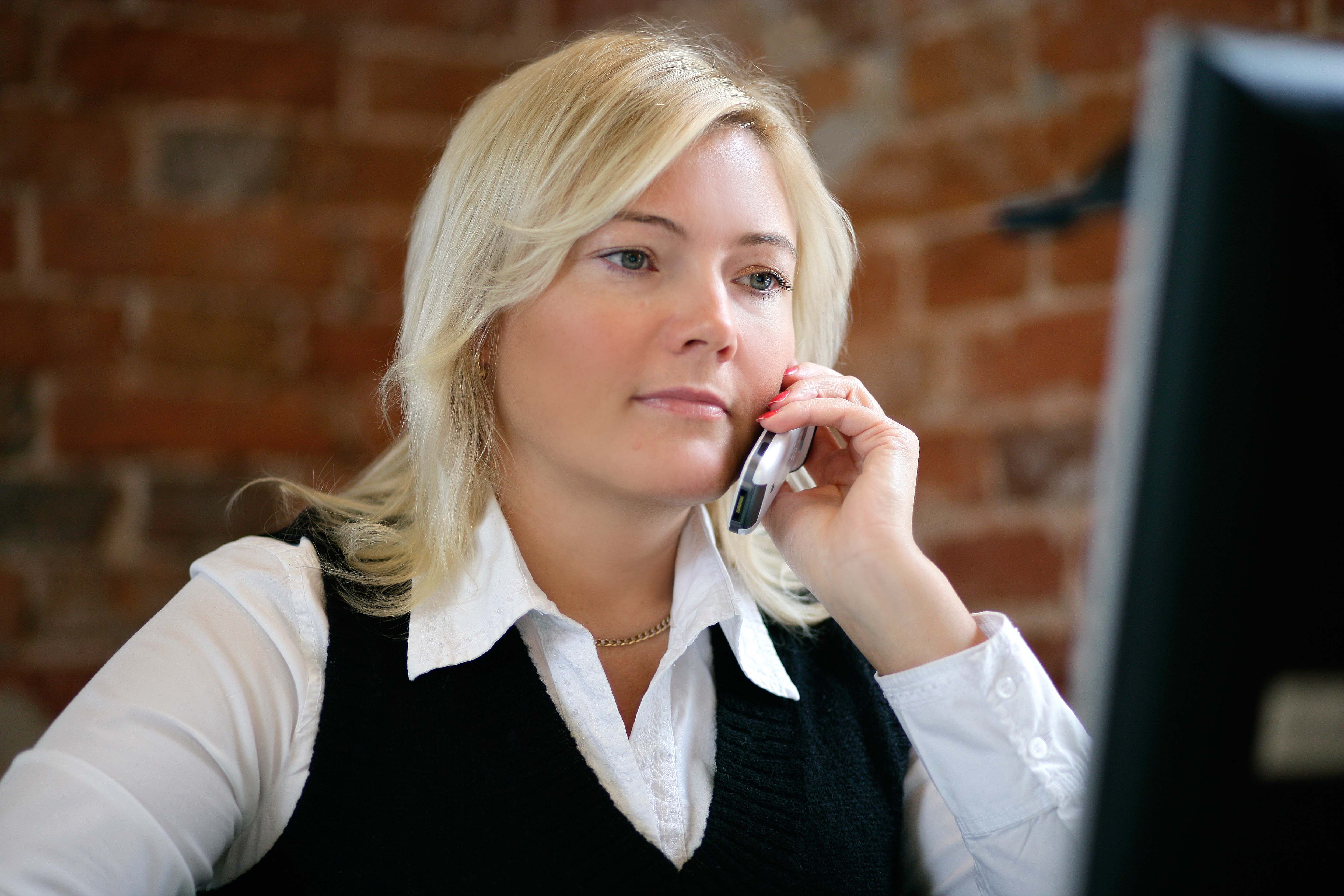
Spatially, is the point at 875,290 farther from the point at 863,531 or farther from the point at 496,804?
the point at 496,804

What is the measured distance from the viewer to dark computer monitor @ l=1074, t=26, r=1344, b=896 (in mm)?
396

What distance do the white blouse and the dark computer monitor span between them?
541mm

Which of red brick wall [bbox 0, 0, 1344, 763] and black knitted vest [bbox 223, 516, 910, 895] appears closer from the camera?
black knitted vest [bbox 223, 516, 910, 895]

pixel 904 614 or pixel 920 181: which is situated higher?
pixel 920 181

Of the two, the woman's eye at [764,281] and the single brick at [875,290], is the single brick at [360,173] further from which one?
the woman's eye at [764,281]

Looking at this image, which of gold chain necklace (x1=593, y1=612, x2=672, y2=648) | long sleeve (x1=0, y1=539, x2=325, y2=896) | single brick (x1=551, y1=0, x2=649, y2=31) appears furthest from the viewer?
single brick (x1=551, y1=0, x2=649, y2=31)

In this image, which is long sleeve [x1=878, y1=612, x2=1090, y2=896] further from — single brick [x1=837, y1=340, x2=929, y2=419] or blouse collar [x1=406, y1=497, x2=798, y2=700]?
single brick [x1=837, y1=340, x2=929, y2=419]

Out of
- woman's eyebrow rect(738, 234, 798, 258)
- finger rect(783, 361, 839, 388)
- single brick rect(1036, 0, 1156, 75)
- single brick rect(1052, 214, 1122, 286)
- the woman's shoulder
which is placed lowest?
the woman's shoulder

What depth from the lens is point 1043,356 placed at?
4.98 ft

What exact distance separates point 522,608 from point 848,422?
0.39 m

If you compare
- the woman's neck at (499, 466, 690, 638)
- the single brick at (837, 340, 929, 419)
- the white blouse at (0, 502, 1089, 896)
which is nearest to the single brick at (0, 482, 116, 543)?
the white blouse at (0, 502, 1089, 896)

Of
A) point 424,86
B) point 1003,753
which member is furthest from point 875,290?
point 1003,753

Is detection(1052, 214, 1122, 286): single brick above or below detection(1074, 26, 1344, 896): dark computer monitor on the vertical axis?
above

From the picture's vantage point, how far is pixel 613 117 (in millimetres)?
1047
